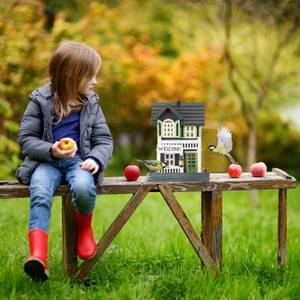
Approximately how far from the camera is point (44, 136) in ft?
12.5

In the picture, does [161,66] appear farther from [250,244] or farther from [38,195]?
[38,195]

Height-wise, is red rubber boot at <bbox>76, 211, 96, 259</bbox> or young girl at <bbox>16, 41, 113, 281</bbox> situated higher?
young girl at <bbox>16, 41, 113, 281</bbox>

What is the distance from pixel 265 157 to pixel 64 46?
979cm

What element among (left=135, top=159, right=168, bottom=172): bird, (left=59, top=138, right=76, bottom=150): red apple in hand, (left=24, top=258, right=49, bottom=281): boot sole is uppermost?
(left=59, top=138, right=76, bottom=150): red apple in hand

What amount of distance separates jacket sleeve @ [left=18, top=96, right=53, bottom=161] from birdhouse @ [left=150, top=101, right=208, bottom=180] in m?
0.72

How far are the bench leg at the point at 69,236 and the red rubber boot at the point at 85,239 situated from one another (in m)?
0.08

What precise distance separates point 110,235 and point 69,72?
102 centimetres

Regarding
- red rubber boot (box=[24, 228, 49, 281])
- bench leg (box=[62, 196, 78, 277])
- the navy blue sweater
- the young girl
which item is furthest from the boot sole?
the navy blue sweater

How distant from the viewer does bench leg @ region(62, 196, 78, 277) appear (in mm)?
3889

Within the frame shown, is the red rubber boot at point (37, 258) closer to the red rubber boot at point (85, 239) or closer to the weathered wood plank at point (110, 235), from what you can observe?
the red rubber boot at point (85, 239)

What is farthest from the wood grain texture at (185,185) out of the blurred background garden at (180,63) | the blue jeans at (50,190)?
the blurred background garden at (180,63)

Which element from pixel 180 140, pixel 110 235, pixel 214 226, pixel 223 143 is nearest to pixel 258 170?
pixel 223 143

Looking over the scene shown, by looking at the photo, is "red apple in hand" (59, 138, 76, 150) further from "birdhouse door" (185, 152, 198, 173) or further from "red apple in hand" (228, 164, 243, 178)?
"red apple in hand" (228, 164, 243, 178)

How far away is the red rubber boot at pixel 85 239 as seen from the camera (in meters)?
3.76
